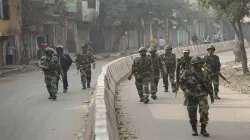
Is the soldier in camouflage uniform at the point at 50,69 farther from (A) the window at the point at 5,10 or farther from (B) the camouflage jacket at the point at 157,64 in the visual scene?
(A) the window at the point at 5,10

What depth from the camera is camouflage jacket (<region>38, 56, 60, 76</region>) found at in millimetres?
13705

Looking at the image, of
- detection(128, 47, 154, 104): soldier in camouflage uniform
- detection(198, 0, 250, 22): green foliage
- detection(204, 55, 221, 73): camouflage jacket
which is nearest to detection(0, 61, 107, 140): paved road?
detection(128, 47, 154, 104): soldier in camouflage uniform

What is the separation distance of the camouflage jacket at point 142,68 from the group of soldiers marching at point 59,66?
257 cm

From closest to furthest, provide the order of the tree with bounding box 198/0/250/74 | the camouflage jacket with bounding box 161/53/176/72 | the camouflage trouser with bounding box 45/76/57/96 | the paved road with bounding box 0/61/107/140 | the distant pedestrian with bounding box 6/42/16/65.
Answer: the paved road with bounding box 0/61/107/140 → the camouflage trouser with bounding box 45/76/57/96 → the camouflage jacket with bounding box 161/53/176/72 → the tree with bounding box 198/0/250/74 → the distant pedestrian with bounding box 6/42/16/65

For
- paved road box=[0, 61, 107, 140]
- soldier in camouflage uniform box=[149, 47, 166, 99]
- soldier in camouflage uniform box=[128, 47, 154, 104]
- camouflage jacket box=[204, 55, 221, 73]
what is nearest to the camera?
paved road box=[0, 61, 107, 140]

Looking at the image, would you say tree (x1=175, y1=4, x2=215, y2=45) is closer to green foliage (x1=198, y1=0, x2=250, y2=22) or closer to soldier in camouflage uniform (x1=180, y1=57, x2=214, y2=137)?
green foliage (x1=198, y1=0, x2=250, y2=22)

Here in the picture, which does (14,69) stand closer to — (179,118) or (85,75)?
(85,75)

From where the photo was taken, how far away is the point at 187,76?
851 centimetres

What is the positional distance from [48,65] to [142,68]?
2.92 meters

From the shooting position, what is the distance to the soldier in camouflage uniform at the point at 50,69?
13711mm

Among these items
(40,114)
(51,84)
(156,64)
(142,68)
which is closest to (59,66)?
(51,84)

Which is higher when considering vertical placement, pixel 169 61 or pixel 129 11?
pixel 129 11

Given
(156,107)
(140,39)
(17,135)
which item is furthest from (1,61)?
(140,39)

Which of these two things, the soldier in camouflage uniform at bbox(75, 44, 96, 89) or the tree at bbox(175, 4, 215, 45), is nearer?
the soldier in camouflage uniform at bbox(75, 44, 96, 89)
